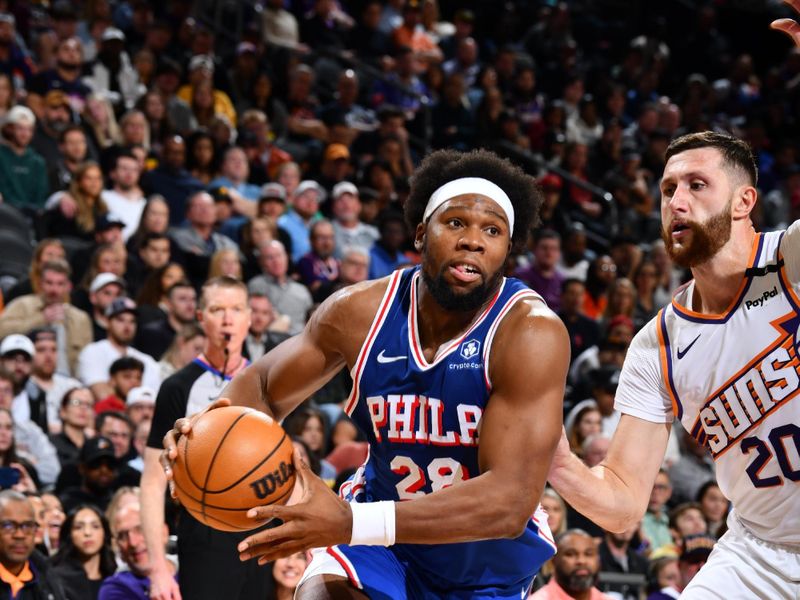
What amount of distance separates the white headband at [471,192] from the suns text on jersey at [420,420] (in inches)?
23.8

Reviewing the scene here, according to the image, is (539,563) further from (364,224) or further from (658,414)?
(364,224)

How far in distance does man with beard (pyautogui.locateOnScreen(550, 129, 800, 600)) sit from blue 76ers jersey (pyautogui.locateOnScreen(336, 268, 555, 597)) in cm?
37

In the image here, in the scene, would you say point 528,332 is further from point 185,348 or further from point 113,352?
point 113,352

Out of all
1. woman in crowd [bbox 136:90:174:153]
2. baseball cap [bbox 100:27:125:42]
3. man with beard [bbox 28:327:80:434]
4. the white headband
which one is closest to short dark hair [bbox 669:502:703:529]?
man with beard [bbox 28:327:80:434]

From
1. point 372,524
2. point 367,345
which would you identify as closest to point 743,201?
point 367,345

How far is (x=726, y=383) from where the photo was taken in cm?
390

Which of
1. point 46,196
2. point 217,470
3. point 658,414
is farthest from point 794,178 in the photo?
point 217,470

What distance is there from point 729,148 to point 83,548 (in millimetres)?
4243

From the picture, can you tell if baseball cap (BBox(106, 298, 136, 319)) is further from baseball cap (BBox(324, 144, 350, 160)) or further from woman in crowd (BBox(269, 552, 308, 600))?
baseball cap (BBox(324, 144, 350, 160))

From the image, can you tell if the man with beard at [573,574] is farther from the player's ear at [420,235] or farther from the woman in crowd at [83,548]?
the player's ear at [420,235]

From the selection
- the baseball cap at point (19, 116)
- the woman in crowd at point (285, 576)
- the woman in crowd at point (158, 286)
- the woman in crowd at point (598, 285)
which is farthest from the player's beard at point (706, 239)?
the woman in crowd at point (598, 285)

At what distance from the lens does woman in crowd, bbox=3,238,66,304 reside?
838 centimetres

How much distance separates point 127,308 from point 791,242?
560cm

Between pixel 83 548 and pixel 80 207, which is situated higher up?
pixel 80 207
